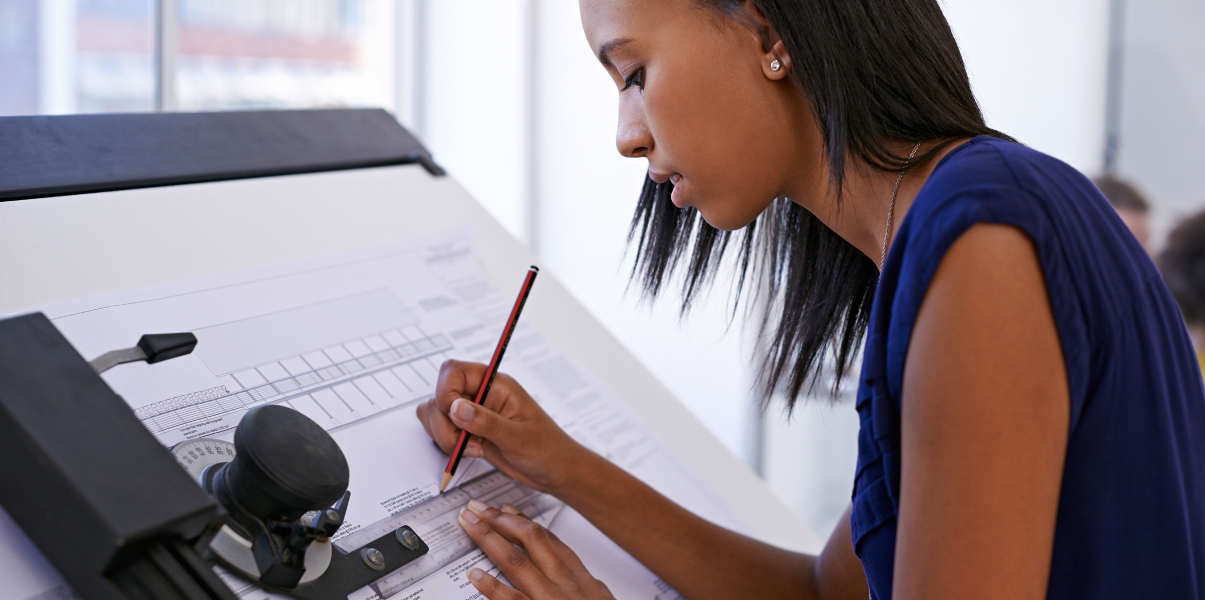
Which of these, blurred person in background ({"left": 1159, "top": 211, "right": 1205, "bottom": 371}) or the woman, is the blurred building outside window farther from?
blurred person in background ({"left": 1159, "top": 211, "right": 1205, "bottom": 371})

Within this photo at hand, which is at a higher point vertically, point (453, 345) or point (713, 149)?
point (713, 149)

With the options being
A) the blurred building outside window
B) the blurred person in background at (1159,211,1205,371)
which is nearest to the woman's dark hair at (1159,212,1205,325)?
the blurred person in background at (1159,211,1205,371)

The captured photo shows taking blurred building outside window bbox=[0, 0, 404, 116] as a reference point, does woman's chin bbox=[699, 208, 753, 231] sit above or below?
above

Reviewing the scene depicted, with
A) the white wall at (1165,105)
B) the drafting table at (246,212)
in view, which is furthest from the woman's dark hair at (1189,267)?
the drafting table at (246,212)

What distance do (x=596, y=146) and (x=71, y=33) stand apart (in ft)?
4.57

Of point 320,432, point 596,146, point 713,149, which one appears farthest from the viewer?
point 596,146

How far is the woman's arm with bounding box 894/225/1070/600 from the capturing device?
57 cm

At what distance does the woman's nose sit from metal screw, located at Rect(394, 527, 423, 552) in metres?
0.32

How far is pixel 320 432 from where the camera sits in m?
0.66

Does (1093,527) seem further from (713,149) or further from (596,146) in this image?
(596,146)

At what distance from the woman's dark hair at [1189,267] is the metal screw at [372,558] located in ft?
5.81

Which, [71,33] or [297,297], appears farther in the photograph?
[71,33]

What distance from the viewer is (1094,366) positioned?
24.1 inches

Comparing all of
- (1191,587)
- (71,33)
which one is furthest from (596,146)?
(1191,587)
